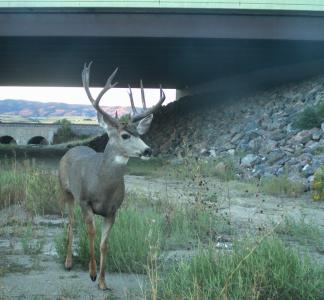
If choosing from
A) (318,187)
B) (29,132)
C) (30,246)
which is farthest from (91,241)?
(29,132)

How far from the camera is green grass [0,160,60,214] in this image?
37.9 feet

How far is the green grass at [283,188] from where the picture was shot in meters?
15.3

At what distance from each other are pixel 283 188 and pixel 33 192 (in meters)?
7.11

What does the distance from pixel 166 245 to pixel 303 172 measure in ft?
31.2

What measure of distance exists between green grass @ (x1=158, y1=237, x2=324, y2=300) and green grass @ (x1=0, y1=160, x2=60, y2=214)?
5.83m

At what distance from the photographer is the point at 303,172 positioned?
17.0 meters

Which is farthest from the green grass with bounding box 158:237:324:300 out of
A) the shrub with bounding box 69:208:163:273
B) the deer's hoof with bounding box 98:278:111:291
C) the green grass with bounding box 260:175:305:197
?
the green grass with bounding box 260:175:305:197

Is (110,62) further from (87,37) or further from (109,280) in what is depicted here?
(109,280)

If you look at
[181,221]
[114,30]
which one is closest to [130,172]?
[114,30]

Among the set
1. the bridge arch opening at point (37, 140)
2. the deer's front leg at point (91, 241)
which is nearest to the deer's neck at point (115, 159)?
the deer's front leg at point (91, 241)

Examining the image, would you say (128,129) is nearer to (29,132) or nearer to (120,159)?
(120,159)

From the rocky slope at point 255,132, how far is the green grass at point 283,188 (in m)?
0.82

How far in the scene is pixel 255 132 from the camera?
23594mm

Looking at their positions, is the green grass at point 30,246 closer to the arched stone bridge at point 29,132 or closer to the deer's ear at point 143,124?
the deer's ear at point 143,124
